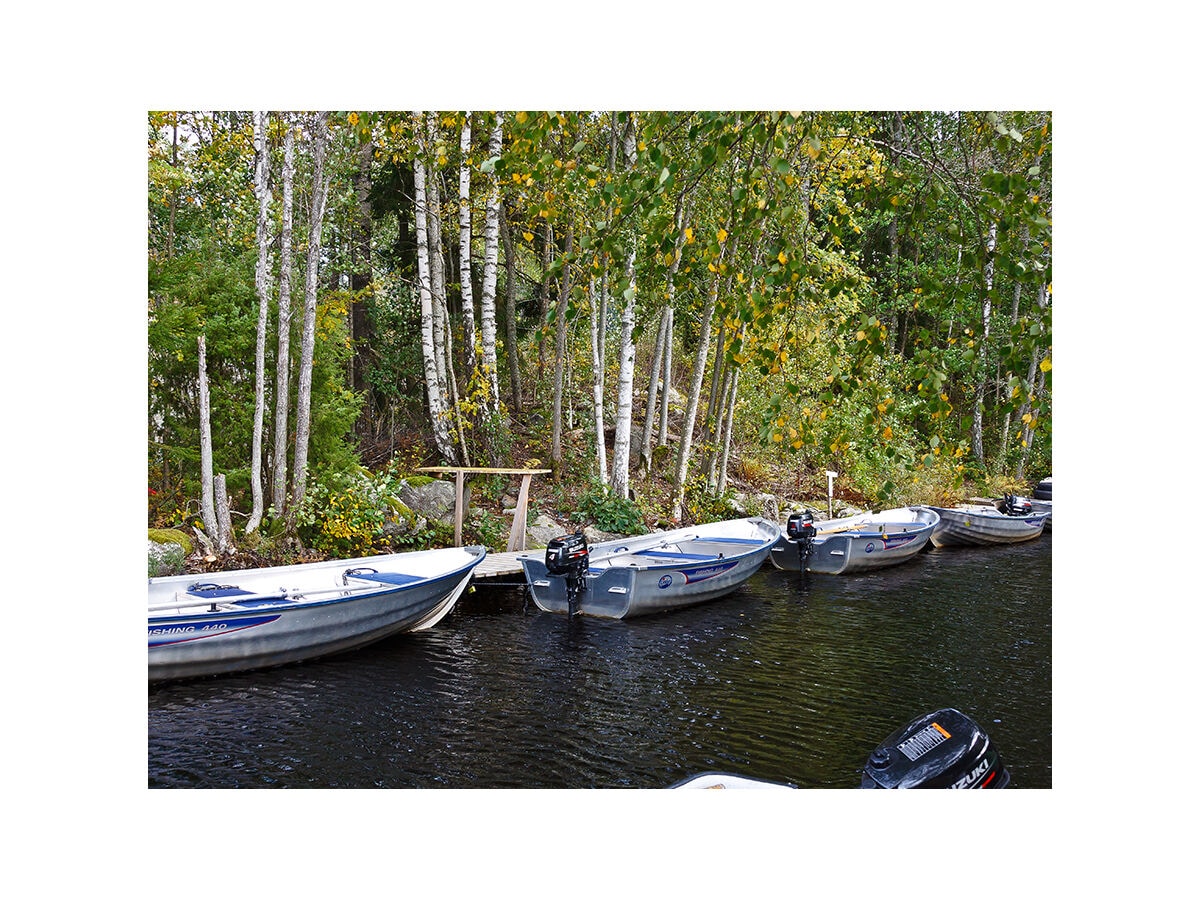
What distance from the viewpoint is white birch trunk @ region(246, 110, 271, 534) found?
17.8ft

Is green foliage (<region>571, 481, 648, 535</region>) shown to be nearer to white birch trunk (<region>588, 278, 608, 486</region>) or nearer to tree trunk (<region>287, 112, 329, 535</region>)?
white birch trunk (<region>588, 278, 608, 486</region>)

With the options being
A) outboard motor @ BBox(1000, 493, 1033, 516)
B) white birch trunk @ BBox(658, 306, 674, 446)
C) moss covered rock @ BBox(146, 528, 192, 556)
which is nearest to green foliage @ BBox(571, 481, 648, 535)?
white birch trunk @ BBox(658, 306, 674, 446)

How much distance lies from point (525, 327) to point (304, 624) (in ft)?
18.5

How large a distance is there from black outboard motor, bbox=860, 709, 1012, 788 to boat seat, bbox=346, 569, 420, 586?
3137mm

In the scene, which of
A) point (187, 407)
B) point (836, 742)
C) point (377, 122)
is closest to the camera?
point (836, 742)

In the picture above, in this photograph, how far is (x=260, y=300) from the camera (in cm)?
575

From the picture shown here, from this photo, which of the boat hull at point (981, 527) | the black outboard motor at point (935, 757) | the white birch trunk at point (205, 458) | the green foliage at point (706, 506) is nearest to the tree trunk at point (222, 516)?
the white birch trunk at point (205, 458)

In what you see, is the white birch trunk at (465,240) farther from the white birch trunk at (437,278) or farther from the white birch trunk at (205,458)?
the white birch trunk at (205,458)

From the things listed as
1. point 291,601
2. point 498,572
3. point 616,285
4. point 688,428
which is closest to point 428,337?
point 498,572

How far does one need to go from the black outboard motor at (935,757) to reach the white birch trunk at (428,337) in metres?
5.26

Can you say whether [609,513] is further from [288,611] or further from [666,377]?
[288,611]
